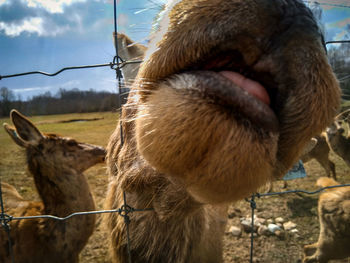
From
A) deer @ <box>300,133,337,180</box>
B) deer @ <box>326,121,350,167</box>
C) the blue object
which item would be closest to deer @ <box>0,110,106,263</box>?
the blue object

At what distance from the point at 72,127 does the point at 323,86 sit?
16.1 meters

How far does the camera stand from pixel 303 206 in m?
5.49

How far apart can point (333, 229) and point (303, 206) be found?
202 cm

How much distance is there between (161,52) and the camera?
892 mm

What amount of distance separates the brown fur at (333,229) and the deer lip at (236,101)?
3481mm

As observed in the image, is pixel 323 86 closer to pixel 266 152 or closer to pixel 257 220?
pixel 266 152

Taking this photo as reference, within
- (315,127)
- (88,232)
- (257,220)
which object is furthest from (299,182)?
(315,127)

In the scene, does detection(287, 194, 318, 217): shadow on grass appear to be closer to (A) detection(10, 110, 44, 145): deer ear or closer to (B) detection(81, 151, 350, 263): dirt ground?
(B) detection(81, 151, 350, 263): dirt ground

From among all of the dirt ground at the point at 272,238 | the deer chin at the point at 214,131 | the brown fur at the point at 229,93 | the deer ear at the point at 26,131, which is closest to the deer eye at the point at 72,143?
the deer ear at the point at 26,131

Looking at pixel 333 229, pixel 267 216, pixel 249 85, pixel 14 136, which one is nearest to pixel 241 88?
pixel 249 85

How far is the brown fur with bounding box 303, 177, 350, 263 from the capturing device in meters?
3.45

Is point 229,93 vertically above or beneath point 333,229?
above

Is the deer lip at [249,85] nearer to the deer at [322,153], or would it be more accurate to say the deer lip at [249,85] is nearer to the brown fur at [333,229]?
the brown fur at [333,229]

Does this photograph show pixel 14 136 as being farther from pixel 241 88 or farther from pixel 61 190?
pixel 241 88
